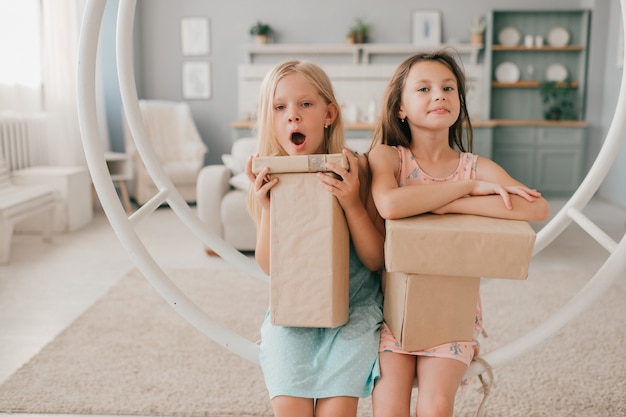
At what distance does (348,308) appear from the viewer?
1178mm

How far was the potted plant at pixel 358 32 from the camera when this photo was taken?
20.8 ft

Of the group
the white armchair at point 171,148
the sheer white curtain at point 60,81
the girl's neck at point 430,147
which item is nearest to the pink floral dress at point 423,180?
the girl's neck at point 430,147

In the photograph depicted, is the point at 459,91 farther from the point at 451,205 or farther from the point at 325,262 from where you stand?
the point at 325,262

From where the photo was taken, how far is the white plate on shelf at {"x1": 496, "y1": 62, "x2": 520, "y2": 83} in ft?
20.9

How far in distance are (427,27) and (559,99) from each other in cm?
155

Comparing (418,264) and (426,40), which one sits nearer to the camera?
(418,264)

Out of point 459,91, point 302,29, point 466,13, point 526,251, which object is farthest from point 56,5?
point 526,251

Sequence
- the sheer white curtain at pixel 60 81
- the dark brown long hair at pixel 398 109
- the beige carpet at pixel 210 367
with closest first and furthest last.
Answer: the dark brown long hair at pixel 398 109, the beige carpet at pixel 210 367, the sheer white curtain at pixel 60 81

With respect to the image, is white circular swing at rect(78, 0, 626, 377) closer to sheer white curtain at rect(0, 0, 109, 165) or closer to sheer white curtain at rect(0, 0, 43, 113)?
sheer white curtain at rect(0, 0, 43, 113)

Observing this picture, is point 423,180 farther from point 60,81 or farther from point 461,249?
point 60,81

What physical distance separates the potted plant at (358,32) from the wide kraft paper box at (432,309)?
5580 mm

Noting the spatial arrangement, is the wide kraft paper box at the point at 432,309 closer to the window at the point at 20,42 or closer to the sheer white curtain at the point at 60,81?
the window at the point at 20,42

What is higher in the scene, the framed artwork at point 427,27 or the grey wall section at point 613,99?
the framed artwork at point 427,27

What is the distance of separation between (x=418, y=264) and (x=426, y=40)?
5.86 meters
